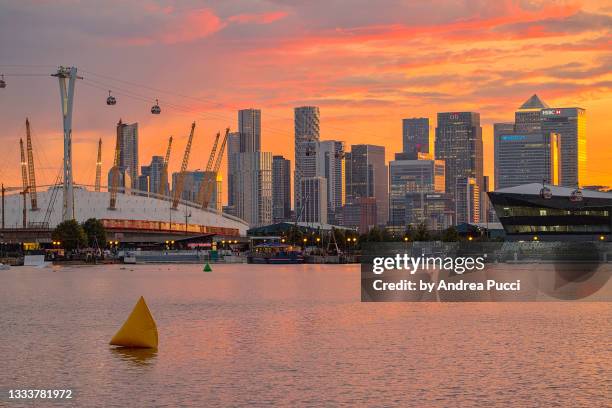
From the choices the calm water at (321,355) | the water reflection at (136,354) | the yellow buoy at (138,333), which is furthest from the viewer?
the yellow buoy at (138,333)

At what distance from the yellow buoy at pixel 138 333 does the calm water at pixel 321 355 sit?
798 millimetres

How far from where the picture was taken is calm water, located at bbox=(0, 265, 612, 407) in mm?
34188

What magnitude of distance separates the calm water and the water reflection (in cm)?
8

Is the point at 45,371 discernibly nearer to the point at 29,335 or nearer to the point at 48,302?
the point at 29,335

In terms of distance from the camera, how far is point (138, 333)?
4606 cm

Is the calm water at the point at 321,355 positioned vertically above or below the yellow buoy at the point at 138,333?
below

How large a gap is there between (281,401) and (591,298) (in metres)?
55.4

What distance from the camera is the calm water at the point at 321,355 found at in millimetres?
34188

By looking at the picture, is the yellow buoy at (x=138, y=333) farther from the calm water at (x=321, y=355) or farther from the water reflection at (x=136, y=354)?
the calm water at (x=321, y=355)

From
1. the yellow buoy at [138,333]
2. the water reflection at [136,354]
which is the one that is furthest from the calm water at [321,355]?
the yellow buoy at [138,333]

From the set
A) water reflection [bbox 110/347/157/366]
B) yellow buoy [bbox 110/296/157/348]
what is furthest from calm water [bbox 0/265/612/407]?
yellow buoy [bbox 110/296/157/348]

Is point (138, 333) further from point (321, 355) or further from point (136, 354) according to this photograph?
point (321, 355)

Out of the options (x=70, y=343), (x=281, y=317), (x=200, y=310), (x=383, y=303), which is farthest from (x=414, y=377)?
(x=383, y=303)

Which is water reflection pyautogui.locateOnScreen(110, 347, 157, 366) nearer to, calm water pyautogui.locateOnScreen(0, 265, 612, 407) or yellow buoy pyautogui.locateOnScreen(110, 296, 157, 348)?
calm water pyautogui.locateOnScreen(0, 265, 612, 407)
